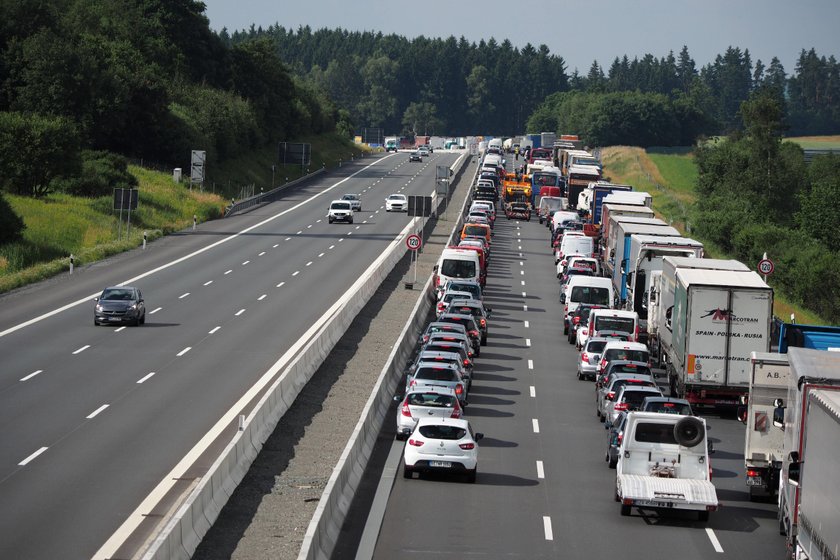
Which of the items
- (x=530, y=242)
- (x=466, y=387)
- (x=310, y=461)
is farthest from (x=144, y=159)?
(x=310, y=461)

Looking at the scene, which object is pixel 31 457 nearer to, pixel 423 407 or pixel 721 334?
pixel 423 407

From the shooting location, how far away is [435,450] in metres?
27.4

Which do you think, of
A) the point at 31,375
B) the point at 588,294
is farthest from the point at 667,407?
the point at 588,294

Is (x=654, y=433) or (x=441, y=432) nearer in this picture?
(x=654, y=433)

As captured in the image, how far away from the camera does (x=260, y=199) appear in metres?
106

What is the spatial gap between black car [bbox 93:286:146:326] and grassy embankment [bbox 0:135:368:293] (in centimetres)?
1048

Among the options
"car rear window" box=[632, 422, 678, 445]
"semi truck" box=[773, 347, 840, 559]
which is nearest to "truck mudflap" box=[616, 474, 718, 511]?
"car rear window" box=[632, 422, 678, 445]

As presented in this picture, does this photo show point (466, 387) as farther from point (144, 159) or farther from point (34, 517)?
point (144, 159)

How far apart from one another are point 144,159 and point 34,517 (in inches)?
3487

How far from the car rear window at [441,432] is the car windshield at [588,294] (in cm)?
2662

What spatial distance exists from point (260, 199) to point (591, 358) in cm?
6702

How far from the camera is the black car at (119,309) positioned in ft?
153

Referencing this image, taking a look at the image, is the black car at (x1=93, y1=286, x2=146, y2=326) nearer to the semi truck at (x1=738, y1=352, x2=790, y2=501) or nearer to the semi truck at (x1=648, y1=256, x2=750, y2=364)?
the semi truck at (x1=648, y1=256, x2=750, y2=364)

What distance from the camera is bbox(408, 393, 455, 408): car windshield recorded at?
31250 millimetres
